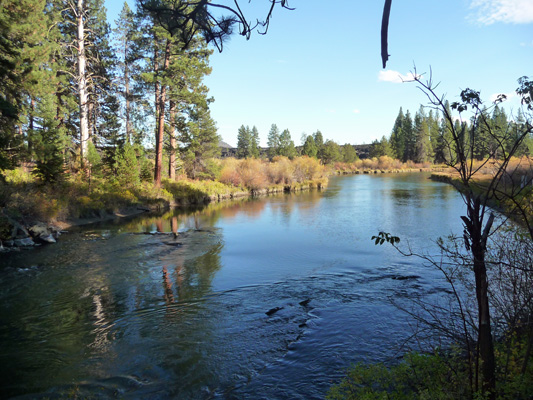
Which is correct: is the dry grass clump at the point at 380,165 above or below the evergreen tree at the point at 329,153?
below

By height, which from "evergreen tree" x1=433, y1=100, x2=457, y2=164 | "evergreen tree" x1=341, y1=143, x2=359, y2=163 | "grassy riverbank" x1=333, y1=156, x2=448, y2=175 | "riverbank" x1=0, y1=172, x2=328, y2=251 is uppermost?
"evergreen tree" x1=341, y1=143, x2=359, y2=163

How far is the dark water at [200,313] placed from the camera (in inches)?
210

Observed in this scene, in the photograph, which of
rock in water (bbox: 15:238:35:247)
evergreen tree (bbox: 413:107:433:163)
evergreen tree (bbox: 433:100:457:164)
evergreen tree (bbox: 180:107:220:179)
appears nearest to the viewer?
evergreen tree (bbox: 433:100:457:164)

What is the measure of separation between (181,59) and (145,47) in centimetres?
451

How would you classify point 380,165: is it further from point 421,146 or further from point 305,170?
point 305,170

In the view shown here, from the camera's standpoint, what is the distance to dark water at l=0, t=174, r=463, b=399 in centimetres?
534

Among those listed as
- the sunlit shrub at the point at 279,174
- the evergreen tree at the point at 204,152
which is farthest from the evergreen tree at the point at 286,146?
the evergreen tree at the point at 204,152

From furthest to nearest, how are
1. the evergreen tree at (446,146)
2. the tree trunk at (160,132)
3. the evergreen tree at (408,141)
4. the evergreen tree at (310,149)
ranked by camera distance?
the evergreen tree at (408,141), the evergreen tree at (310,149), the tree trunk at (160,132), the evergreen tree at (446,146)

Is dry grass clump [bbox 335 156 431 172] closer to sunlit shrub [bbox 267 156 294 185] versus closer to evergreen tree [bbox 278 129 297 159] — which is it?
evergreen tree [bbox 278 129 297 159]

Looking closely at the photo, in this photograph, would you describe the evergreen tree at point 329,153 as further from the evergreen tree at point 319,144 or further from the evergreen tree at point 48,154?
the evergreen tree at point 48,154

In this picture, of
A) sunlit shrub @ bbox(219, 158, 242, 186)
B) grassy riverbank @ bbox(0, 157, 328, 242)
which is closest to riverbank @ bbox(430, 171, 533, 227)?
grassy riverbank @ bbox(0, 157, 328, 242)

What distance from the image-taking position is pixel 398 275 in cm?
998

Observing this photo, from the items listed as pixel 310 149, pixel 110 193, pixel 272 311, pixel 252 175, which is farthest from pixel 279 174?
pixel 310 149

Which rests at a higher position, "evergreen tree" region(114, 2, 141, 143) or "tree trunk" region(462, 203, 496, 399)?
"evergreen tree" region(114, 2, 141, 143)
